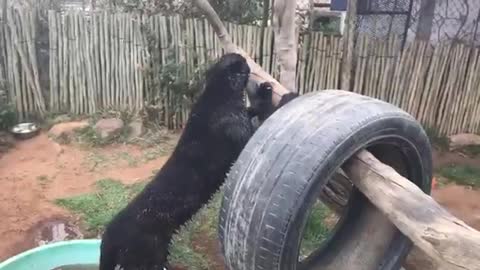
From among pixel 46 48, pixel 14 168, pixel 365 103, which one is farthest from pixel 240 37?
pixel 365 103

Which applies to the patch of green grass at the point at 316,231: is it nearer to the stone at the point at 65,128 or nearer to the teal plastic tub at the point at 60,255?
the teal plastic tub at the point at 60,255

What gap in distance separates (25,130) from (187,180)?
4.28 metres

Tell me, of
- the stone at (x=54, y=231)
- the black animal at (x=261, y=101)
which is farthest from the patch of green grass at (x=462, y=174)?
the stone at (x=54, y=231)

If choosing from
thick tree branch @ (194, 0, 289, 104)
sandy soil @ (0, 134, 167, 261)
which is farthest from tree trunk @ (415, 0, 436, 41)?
sandy soil @ (0, 134, 167, 261)

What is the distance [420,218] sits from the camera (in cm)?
132

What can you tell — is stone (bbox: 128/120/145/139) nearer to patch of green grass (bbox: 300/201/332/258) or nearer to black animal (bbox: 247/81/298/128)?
patch of green grass (bbox: 300/201/332/258)

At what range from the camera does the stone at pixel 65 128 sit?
6.53 metres

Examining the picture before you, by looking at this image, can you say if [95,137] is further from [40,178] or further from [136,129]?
[40,178]

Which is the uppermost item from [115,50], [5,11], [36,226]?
[5,11]

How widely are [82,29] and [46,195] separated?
2.70 m

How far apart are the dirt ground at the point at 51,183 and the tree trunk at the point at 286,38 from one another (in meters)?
1.62

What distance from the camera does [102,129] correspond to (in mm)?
6543

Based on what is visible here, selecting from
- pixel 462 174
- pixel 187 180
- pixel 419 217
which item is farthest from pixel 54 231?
pixel 462 174

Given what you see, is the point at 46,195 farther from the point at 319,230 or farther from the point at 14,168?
the point at 319,230
